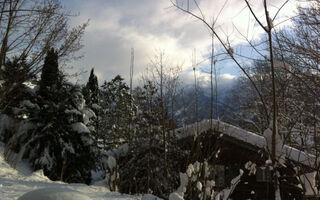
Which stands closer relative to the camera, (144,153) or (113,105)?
(144,153)

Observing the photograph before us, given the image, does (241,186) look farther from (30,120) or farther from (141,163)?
(30,120)

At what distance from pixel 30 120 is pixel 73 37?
5498 mm

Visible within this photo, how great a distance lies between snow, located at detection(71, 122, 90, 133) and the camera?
12117 mm

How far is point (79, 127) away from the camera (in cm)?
1217

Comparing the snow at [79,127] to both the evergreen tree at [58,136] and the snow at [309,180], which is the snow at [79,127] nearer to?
the evergreen tree at [58,136]

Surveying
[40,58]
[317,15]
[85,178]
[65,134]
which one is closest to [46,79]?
[65,134]

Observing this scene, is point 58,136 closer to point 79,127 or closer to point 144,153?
point 79,127

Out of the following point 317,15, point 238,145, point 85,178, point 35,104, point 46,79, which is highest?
point 317,15

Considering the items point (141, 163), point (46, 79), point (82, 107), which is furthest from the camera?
point (46, 79)

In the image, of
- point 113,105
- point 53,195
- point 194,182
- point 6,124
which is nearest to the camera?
point 53,195

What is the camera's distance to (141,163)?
10750mm

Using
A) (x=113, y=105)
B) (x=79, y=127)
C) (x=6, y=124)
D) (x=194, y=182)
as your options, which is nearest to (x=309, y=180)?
(x=194, y=182)

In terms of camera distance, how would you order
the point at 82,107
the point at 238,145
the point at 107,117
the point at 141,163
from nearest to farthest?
1. the point at 141,163
2. the point at 238,145
3. the point at 82,107
4. the point at 107,117

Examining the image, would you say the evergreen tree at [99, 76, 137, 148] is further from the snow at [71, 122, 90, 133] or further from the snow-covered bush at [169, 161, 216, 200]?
the snow-covered bush at [169, 161, 216, 200]
